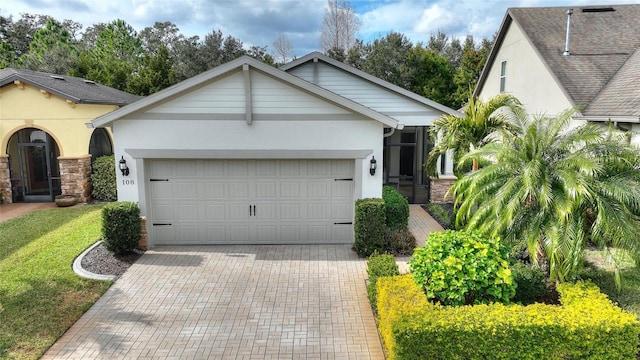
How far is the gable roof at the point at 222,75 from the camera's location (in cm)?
971

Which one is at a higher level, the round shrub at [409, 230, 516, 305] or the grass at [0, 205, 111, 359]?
the round shrub at [409, 230, 516, 305]

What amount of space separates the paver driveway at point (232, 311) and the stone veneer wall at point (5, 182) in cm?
965

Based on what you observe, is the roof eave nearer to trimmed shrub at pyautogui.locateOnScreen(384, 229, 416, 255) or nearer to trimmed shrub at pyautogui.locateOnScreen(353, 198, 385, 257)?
trimmed shrub at pyautogui.locateOnScreen(384, 229, 416, 255)

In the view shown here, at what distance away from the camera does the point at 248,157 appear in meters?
10.3

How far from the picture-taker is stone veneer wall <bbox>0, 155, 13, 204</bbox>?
52.3 feet

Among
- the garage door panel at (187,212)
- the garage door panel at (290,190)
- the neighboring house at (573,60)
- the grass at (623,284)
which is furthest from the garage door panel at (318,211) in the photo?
the neighboring house at (573,60)

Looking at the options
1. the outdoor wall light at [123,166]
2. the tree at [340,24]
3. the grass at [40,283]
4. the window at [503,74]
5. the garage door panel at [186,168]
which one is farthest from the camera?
the tree at [340,24]

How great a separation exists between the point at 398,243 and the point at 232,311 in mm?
4612

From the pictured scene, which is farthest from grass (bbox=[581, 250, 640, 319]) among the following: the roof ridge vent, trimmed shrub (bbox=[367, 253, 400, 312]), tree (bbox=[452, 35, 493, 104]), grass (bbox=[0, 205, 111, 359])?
tree (bbox=[452, 35, 493, 104])

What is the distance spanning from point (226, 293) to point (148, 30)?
2287 inches

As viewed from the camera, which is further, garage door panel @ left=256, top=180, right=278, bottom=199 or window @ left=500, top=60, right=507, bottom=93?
window @ left=500, top=60, right=507, bottom=93

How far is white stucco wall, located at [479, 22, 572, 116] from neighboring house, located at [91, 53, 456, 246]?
24.0 ft

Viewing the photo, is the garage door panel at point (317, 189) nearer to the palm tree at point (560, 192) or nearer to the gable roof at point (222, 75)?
the gable roof at point (222, 75)

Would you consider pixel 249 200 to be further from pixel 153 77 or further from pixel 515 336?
pixel 153 77
